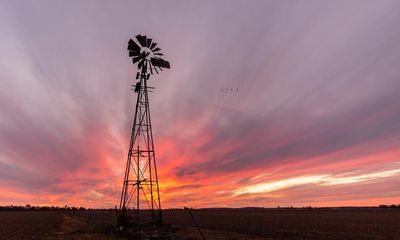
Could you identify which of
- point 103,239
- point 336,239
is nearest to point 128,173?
point 103,239

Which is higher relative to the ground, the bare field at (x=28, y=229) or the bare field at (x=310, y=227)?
the bare field at (x=28, y=229)

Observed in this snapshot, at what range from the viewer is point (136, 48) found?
4794 centimetres

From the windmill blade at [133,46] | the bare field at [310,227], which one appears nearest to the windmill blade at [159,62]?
the windmill blade at [133,46]

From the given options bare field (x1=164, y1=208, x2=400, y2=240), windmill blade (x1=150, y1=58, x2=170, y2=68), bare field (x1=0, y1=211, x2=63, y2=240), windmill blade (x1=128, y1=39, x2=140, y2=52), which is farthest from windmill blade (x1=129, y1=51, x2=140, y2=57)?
bare field (x1=164, y1=208, x2=400, y2=240)

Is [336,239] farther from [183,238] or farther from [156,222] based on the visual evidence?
[156,222]

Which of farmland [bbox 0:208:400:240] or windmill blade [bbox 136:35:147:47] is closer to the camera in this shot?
farmland [bbox 0:208:400:240]

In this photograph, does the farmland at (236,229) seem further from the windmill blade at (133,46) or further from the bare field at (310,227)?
the windmill blade at (133,46)

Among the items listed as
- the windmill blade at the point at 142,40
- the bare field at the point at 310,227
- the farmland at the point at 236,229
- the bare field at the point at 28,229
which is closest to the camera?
the farmland at the point at 236,229

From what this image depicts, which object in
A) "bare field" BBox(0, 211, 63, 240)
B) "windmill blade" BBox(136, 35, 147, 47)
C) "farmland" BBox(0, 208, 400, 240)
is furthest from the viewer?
"windmill blade" BBox(136, 35, 147, 47)

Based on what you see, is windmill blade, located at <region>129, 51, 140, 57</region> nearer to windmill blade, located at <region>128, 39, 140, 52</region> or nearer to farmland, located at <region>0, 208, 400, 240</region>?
windmill blade, located at <region>128, 39, 140, 52</region>

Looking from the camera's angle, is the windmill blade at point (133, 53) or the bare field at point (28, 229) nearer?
the bare field at point (28, 229)

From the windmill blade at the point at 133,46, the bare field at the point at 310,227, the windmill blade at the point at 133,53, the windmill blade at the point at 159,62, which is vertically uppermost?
the windmill blade at the point at 133,46

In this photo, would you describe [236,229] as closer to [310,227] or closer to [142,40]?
[310,227]

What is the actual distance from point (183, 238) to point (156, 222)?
34.6 ft
